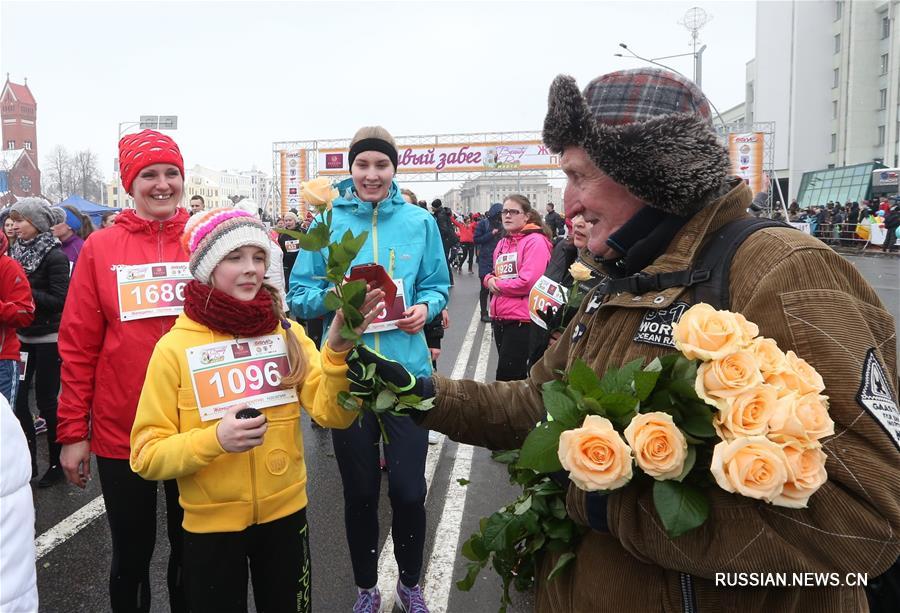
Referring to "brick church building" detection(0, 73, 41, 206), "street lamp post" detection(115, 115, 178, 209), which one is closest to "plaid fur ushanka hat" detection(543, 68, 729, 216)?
"street lamp post" detection(115, 115, 178, 209)

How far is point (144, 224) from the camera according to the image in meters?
2.81

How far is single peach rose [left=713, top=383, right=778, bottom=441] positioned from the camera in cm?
113

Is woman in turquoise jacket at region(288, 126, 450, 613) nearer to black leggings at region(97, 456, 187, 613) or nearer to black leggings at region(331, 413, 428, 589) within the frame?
black leggings at region(331, 413, 428, 589)

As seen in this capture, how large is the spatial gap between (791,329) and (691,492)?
382mm

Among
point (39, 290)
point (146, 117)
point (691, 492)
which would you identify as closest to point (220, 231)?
point (691, 492)

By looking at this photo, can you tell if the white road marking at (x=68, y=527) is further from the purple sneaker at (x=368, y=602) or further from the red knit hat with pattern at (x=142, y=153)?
the red knit hat with pattern at (x=142, y=153)

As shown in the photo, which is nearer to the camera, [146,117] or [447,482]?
[447,482]

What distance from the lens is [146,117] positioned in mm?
25344

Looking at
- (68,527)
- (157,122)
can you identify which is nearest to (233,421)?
(68,527)

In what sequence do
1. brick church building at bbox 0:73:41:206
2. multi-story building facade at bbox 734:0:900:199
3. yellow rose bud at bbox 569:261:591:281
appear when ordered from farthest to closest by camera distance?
brick church building at bbox 0:73:41:206
multi-story building facade at bbox 734:0:900:199
yellow rose bud at bbox 569:261:591:281

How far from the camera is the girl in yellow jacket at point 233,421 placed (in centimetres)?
222

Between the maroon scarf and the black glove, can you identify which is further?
the maroon scarf

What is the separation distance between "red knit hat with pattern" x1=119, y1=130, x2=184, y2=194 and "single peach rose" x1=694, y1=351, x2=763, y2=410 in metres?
2.53

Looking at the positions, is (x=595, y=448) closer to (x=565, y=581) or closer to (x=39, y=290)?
(x=565, y=581)
